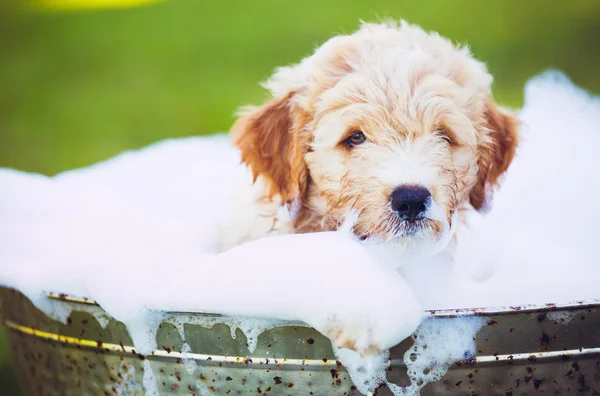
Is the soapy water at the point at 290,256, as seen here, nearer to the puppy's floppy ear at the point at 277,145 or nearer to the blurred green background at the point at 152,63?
the puppy's floppy ear at the point at 277,145

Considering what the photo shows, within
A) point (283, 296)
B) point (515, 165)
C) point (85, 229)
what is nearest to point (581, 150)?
point (515, 165)

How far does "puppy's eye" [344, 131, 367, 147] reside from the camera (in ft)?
6.79

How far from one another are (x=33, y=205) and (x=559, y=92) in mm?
2774

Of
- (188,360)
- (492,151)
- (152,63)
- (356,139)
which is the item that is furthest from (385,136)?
(152,63)

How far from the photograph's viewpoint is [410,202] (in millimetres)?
1808

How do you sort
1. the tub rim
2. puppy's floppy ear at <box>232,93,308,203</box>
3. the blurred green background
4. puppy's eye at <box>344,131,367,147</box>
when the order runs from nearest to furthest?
the tub rim
puppy's eye at <box>344,131,367,147</box>
puppy's floppy ear at <box>232,93,308,203</box>
the blurred green background

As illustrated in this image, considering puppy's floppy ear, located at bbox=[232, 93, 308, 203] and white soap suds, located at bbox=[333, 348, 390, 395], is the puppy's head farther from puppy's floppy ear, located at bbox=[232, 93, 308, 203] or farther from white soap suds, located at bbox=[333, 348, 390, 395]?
white soap suds, located at bbox=[333, 348, 390, 395]

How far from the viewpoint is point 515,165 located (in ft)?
9.80

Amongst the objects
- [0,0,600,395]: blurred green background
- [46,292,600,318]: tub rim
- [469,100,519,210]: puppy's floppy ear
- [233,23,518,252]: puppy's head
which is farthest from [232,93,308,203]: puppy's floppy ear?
[0,0,600,395]: blurred green background

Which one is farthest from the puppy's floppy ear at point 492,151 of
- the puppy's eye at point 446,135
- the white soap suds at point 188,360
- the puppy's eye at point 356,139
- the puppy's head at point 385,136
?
the white soap suds at point 188,360

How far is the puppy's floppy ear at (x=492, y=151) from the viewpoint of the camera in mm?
2314

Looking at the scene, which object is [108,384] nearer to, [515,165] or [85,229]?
[85,229]

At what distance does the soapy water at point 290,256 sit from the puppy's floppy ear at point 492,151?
0.26 meters

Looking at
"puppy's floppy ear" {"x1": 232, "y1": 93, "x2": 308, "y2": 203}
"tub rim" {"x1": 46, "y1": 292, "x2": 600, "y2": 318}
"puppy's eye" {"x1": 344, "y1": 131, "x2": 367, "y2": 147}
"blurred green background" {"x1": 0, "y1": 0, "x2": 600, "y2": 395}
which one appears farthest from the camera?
"blurred green background" {"x1": 0, "y1": 0, "x2": 600, "y2": 395}
